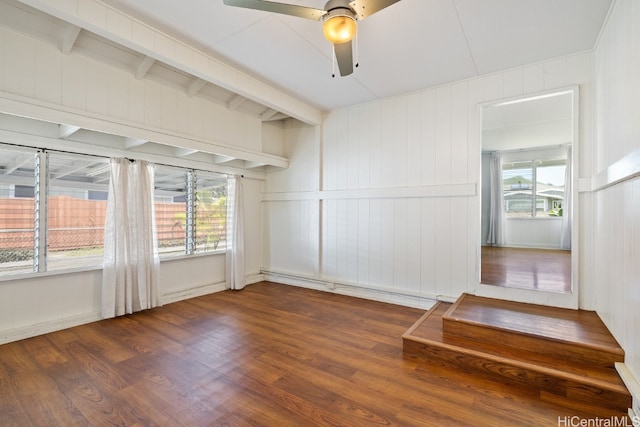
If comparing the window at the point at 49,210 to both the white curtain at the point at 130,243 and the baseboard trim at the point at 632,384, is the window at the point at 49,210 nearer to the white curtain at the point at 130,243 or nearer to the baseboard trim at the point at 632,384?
the white curtain at the point at 130,243

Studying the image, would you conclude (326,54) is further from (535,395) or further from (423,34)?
(535,395)

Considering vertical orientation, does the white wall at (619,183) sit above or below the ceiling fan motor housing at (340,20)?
below

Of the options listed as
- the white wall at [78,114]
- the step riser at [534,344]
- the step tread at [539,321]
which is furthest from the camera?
the white wall at [78,114]

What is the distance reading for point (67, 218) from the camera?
3.26m

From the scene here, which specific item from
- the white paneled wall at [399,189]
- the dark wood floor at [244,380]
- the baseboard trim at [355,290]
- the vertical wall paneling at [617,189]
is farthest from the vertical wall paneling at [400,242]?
the vertical wall paneling at [617,189]

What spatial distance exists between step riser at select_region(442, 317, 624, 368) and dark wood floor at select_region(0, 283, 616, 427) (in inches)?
15.4

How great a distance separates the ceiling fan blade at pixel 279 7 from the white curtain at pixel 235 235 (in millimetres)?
3219

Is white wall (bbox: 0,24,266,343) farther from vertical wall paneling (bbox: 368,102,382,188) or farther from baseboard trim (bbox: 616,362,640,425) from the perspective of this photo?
baseboard trim (bbox: 616,362,640,425)

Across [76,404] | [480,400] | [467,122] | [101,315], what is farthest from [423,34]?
[101,315]

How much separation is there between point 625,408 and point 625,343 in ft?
1.38

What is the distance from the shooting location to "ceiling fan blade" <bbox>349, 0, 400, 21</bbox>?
5.99 feet

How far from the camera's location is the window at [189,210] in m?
4.15

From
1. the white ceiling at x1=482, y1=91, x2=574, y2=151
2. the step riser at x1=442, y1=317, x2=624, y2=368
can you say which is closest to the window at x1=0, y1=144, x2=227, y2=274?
the step riser at x1=442, y1=317, x2=624, y2=368

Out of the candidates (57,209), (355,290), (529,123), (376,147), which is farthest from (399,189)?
(57,209)
